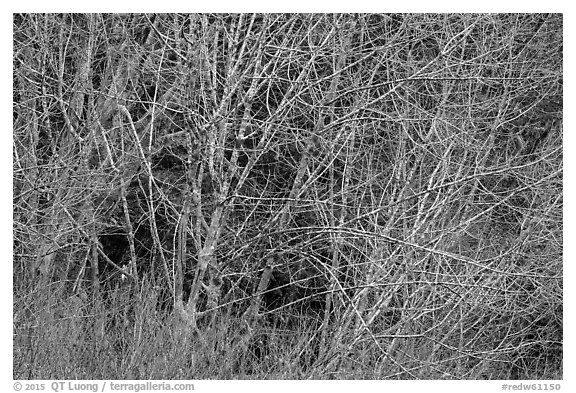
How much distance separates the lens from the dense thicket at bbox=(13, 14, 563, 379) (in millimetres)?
6875

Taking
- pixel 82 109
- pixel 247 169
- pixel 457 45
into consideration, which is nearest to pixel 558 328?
pixel 457 45

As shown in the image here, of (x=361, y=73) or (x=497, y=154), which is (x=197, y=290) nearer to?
(x=361, y=73)

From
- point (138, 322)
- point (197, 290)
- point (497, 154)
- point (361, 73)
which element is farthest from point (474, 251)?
point (138, 322)

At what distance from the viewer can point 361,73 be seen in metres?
8.02

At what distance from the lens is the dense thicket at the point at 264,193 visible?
271 inches

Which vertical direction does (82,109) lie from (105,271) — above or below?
above

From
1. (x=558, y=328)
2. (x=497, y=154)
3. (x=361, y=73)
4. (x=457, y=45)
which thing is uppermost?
(x=457, y=45)

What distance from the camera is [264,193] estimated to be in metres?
7.80

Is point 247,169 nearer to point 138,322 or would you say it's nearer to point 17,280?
point 138,322

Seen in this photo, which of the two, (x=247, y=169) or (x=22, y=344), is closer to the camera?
(x=22, y=344)

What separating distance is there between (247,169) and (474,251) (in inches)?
97.3

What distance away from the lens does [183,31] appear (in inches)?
289

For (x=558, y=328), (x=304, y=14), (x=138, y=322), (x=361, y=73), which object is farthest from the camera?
(x=558, y=328)
